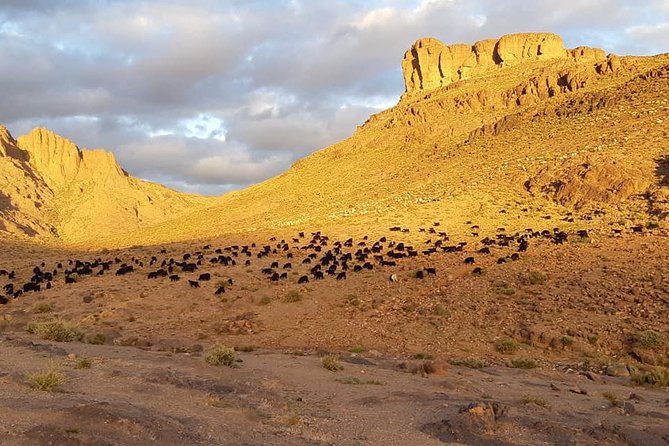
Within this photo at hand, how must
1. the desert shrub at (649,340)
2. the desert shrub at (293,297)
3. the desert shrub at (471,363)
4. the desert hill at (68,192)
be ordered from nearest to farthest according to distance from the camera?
1. the desert shrub at (471,363)
2. the desert shrub at (649,340)
3. the desert shrub at (293,297)
4. the desert hill at (68,192)

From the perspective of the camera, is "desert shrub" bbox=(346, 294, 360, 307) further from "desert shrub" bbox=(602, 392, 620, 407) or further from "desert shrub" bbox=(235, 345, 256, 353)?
"desert shrub" bbox=(602, 392, 620, 407)

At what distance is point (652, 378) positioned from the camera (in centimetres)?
1080

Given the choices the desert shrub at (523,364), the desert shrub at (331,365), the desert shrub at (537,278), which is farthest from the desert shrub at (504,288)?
the desert shrub at (331,365)

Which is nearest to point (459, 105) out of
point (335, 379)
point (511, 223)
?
point (511, 223)

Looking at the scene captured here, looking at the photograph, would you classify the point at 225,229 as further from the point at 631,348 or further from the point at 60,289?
the point at 631,348

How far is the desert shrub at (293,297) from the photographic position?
62.0 ft

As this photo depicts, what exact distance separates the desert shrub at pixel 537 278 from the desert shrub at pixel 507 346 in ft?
14.9

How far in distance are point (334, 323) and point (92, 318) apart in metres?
8.25

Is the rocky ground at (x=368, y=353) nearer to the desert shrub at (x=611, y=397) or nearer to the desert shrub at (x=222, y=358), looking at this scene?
the desert shrub at (x=611, y=397)

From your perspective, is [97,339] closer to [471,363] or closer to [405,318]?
[405,318]

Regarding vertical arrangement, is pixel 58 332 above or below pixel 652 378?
above

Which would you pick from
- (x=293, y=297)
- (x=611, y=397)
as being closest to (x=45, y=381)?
(x=611, y=397)

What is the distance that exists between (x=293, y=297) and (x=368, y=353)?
19.9ft

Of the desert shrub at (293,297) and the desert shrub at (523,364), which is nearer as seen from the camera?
the desert shrub at (523,364)
